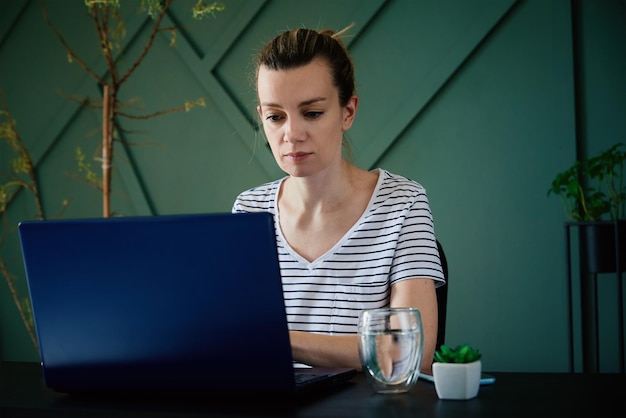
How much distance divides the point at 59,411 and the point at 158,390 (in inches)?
5.0

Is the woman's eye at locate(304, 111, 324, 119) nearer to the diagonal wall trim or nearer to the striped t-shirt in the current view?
the striped t-shirt

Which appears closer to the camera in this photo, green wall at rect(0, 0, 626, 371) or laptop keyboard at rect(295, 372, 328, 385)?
laptop keyboard at rect(295, 372, 328, 385)

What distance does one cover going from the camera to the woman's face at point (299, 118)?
1.65m

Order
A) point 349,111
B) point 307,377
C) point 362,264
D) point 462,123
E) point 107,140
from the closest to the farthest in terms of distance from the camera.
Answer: point 307,377 < point 362,264 < point 349,111 < point 107,140 < point 462,123

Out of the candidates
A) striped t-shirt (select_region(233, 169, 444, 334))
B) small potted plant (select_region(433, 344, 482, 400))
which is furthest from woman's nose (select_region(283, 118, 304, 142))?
small potted plant (select_region(433, 344, 482, 400))

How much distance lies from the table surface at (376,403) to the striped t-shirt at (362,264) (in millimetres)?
531

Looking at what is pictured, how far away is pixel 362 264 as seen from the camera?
175 centimetres

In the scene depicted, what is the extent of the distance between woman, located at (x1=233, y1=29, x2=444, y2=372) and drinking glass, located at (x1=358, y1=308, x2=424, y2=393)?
1.56 feet

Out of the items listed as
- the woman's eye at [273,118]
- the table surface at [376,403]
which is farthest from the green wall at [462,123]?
the table surface at [376,403]

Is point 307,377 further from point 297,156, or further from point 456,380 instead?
point 297,156

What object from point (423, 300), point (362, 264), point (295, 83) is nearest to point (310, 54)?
point (295, 83)

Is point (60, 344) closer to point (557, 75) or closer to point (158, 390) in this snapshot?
point (158, 390)

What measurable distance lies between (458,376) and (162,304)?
391 mm

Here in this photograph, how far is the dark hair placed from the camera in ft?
5.67
